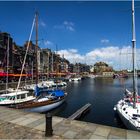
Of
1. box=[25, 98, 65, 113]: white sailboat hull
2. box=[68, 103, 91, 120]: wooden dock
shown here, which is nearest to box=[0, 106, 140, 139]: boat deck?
box=[68, 103, 91, 120]: wooden dock

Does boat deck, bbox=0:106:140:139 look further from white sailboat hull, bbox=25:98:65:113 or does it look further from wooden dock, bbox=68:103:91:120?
white sailboat hull, bbox=25:98:65:113

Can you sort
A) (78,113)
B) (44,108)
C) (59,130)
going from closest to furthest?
(59,130) → (78,113) → (44,108)

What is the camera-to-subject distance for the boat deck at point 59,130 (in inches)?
289

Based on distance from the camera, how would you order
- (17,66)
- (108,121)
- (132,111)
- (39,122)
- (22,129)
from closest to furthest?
(22,129), (39,122), (132,111), (108,121), (17,66)

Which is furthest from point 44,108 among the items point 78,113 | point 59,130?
point 59,130

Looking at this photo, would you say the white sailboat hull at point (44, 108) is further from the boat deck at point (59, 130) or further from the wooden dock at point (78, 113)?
the boat deck at point (59, 130)

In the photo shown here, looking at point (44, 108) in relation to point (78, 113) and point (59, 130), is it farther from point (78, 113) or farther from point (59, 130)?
point (59, 130)

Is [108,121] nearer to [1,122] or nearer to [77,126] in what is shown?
[77,126]

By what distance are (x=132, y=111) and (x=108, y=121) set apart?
471 centimetres

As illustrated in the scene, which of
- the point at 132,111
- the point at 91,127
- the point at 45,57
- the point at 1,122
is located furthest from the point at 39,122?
the point at 45,57

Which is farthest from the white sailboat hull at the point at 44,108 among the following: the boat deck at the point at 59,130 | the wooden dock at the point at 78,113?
the boat deck at the point at 59,130

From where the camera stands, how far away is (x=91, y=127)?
834cm

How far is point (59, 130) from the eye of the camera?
26.2 ft

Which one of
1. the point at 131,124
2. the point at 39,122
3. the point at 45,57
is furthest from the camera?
the point at 45,57
